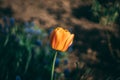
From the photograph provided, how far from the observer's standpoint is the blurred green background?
8.11 feet

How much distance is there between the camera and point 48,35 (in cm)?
364

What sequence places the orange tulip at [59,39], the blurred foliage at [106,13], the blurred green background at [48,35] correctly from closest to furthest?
the orange tulip at [59,39] → the blurred green background at [48,35] → the blurred foliage at [106,13]

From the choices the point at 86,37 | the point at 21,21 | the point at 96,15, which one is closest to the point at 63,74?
the point at 86,37

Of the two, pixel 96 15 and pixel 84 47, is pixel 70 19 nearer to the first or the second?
pixel 96 15

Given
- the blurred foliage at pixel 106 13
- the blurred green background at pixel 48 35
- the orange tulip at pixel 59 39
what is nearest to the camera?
the orange tulip at pixel 59 39

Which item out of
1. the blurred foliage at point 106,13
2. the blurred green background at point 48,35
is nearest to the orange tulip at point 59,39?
the blurred green background at point 48,35

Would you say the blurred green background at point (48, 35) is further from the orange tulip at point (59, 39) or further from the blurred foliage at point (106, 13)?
the orange tulip at point (59, 39)

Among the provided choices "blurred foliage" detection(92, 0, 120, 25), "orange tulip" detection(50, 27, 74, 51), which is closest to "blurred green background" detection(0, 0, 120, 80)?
"blurred foliage" detection(92, 0, 120, 25)

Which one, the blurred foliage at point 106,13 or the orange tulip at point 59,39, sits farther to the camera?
the blurred foliage at point 106,13

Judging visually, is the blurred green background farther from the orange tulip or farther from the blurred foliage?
the orange tulip

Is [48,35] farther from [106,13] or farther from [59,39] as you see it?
[59,39]

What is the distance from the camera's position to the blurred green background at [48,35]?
2473mm

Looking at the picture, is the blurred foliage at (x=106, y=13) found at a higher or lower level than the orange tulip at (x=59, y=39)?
higher

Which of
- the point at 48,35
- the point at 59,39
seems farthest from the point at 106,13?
the point at 59,39
